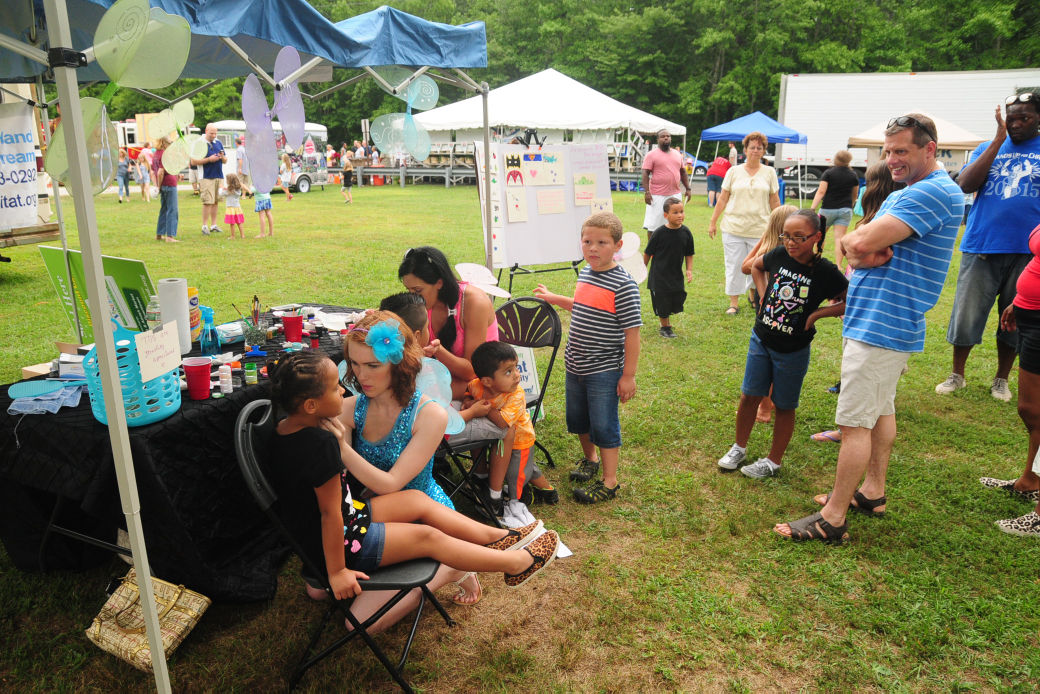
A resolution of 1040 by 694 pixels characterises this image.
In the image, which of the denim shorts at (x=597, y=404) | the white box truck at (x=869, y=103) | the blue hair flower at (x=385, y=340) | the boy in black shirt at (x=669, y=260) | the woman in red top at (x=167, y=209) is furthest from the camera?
the white box truck at (x=869, y=103)

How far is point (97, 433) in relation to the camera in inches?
86.8

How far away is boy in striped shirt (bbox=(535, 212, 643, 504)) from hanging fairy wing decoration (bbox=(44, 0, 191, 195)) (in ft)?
6.32

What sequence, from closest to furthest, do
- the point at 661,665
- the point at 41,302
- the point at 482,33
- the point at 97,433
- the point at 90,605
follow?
the point at 97,433 < the point at 661,665 < the point at 90,605 < the point at 482,33 < the point at 41,302

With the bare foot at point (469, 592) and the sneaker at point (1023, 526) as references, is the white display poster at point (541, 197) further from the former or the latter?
the sneaker at point (1023, 526)

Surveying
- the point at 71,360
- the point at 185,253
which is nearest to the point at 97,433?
the point at 71,360

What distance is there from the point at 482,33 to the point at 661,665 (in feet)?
14.1

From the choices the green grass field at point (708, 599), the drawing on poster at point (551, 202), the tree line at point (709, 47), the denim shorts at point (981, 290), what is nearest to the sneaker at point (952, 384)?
the green grass field at point (708, 599)

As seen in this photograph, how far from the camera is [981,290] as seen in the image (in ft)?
14.6

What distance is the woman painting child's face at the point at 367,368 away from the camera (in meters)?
2.23

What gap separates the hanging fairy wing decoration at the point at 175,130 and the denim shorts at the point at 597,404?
2.98 m

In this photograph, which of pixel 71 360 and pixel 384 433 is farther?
pixel 71 360

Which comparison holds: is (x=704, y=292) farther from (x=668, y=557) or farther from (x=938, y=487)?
(x=668, y=557)

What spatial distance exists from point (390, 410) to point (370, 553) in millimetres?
508

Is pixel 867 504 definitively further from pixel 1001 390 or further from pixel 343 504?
pixel 343 504
